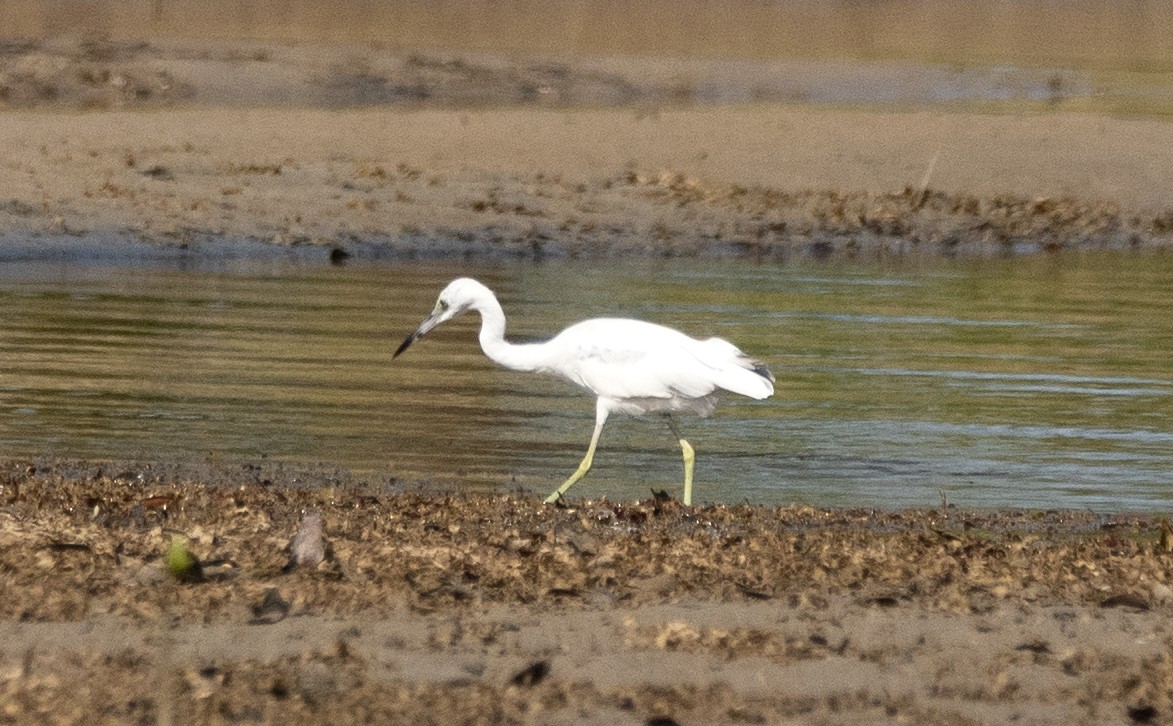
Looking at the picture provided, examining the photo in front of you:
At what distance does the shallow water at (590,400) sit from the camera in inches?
373

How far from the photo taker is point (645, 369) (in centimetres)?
859

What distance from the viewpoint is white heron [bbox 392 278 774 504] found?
28.1 feet

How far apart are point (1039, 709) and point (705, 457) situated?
4.53 metres

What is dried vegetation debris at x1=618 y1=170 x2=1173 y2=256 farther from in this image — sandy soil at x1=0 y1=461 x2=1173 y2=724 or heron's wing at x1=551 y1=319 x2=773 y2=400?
sandy soil at x1=0 y1=461 x2=1173 y2=724

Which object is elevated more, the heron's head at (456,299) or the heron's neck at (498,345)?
the heron's head at (456,299)

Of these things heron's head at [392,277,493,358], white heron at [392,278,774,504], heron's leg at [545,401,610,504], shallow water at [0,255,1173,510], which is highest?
heron's head at [392,277,493,358]

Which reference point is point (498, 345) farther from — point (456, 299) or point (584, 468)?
point (584, 468)

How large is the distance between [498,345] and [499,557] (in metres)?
2.54

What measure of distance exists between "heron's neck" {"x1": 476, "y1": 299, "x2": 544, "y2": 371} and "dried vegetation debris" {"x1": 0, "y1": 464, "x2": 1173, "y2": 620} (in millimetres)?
1070

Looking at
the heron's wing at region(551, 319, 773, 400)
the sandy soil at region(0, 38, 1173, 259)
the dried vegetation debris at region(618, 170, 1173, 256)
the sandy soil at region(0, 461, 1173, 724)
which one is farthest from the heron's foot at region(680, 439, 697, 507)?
the dried vegetation debris at region(618, 170, 1173, 256)

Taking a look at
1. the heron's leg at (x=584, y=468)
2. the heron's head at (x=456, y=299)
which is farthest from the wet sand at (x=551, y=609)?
the heron's head at (x=456, y=299)

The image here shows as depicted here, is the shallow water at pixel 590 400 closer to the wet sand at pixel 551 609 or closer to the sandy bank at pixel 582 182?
the wet sand at pixel 551 609

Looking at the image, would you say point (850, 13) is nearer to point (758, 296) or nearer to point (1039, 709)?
point (758, 296)

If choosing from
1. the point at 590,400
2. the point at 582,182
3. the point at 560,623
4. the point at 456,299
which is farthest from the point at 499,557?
the point at 582,182
